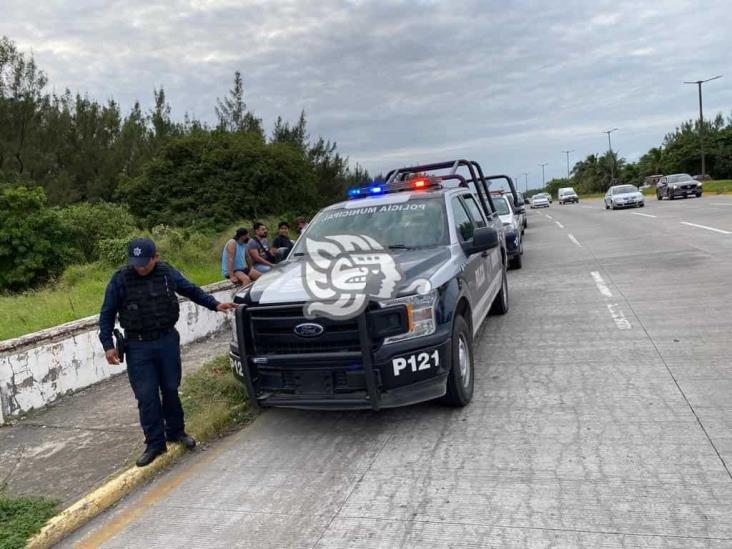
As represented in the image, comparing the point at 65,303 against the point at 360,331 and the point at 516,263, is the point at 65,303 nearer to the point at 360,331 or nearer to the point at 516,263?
the point at 360,331

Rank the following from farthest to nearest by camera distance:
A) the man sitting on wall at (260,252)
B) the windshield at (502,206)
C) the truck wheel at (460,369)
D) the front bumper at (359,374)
A: 1. the windshield at (502,206)
2. the man sitting on wall at (260,252)
3. the truck wheel at (460,369)
4. the front bumper at (359,374)

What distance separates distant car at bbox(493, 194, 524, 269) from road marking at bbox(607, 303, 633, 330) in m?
2.85

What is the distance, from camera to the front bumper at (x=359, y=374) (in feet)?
13.9

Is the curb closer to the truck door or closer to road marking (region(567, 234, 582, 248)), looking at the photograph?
the truck door

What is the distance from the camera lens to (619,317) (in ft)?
24.7

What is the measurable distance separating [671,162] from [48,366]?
237 feet

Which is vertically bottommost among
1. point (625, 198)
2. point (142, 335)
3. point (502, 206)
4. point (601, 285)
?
point (601, 285)

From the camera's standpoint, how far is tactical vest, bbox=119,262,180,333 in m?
4.35

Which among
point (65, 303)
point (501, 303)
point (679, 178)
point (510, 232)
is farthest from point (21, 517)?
point (679, 178)

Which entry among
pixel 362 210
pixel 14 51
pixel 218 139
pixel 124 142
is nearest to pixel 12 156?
pixel 14 51

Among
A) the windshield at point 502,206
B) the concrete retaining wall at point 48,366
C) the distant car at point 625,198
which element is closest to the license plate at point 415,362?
the concrete retaining wall at point 48,366

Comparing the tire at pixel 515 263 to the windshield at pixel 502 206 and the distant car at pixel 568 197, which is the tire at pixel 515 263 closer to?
the windshield at pixel 502 206

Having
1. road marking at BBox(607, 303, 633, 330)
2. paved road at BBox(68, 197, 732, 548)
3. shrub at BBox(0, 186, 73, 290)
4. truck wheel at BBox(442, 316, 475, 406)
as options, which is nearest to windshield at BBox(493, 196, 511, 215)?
road marking at BBox(607, 303, 633, 330)

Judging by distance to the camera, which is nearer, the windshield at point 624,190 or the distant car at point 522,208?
the distant car at point 522,208
